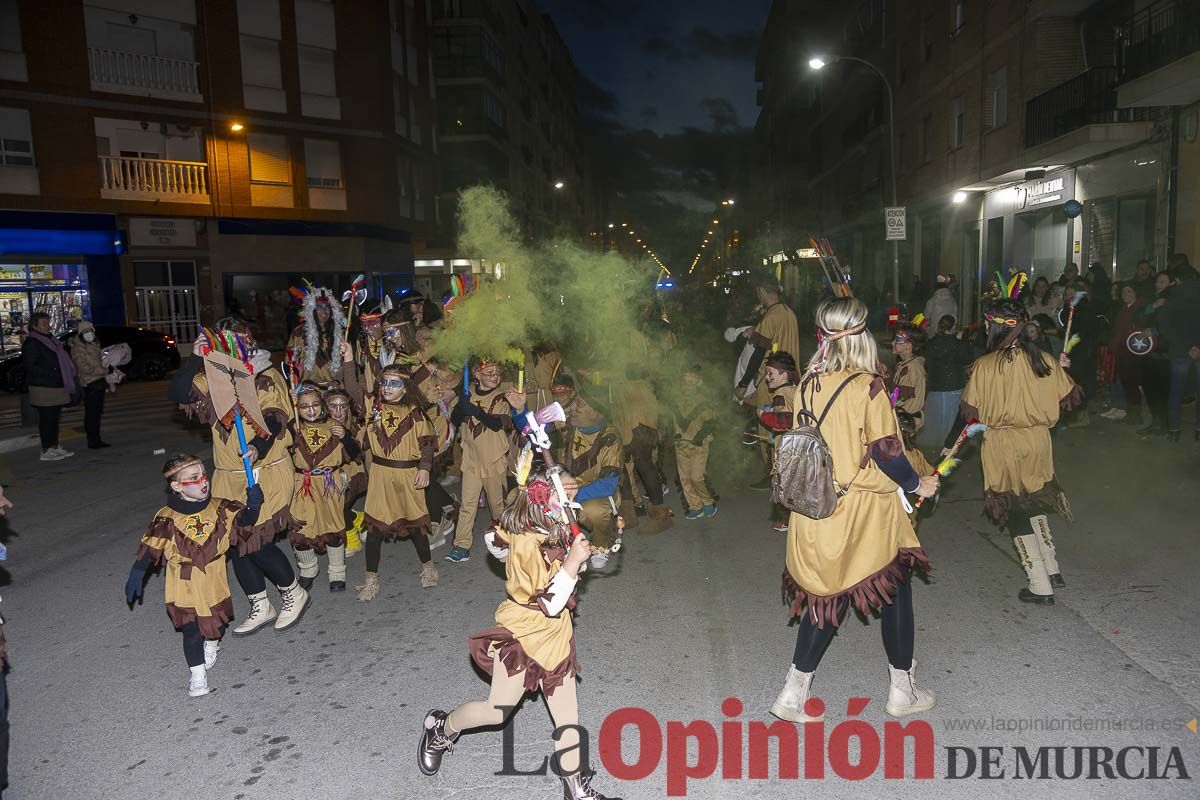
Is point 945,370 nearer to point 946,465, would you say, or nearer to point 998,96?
point 946,465

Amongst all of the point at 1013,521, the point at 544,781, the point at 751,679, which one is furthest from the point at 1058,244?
the point at 544,781

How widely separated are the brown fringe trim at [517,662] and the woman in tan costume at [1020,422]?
3090 millimetres

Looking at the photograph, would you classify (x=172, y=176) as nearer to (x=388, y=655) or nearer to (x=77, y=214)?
(x=77, y=214)

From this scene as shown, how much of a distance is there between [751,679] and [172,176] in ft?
88.2

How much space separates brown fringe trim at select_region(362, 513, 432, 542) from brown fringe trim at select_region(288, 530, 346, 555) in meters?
0.25

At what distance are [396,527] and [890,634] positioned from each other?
3363 millimetres

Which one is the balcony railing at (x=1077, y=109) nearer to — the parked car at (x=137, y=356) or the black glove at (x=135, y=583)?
the black glove at (x=135, y=583)

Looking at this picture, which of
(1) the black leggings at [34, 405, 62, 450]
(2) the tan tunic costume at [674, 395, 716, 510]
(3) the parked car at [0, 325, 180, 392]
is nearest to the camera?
(2) the tan tunic costume at [674, 395, 716, 510]

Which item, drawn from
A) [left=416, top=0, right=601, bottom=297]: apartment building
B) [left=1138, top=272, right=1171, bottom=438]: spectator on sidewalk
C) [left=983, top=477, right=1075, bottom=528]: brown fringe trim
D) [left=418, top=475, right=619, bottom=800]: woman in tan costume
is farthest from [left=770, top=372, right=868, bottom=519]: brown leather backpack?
[left=416, top=0, right=601, bottom=297]: apartment building

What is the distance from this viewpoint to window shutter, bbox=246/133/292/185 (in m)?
27.2

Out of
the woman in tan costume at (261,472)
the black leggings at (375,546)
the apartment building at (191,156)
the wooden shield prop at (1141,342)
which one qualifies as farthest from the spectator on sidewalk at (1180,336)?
the apartment building at (191,156)

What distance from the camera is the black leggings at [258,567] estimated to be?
16.5 feet

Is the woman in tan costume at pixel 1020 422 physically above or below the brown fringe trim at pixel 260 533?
above

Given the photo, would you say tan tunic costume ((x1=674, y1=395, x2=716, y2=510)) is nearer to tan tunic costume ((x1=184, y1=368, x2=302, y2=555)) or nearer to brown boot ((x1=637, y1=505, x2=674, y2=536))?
brown boot ((x1=637, y1=505, x2=674, y2=536))
